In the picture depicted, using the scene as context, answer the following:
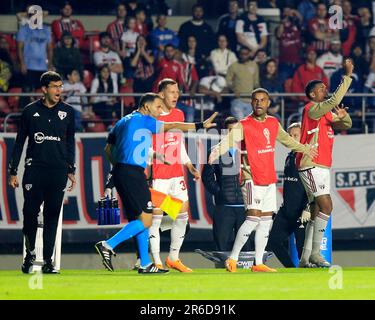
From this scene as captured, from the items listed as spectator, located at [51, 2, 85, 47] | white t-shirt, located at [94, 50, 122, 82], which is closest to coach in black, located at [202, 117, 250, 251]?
white t-shirt, located at [94, 50, 122, 82]

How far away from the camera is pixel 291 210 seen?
16859 millimetres

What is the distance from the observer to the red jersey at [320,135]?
1527cm

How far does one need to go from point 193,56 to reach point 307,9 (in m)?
2.81

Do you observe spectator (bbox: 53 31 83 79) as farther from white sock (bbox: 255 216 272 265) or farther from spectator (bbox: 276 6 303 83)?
white sock (bbox: 255 216 272 265)

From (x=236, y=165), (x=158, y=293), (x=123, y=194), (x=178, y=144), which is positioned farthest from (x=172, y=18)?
(x=158, y=293)

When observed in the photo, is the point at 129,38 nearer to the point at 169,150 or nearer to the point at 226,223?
the point at 226,223

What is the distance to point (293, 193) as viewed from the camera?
55.1 ft

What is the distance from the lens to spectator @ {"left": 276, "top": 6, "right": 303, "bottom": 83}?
22.8 metres

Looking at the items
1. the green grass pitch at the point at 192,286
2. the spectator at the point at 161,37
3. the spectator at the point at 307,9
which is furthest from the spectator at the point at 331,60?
the green grass pitch at the point at 192,286

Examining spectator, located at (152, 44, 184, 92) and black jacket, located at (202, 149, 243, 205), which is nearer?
black jacket, located at (202, 149, 243, 205)

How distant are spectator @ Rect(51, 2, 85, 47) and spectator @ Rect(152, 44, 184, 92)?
5.83ft

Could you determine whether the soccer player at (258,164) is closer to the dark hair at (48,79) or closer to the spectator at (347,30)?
the dark hair at (48,79)

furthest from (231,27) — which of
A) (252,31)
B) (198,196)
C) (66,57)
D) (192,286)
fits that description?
(192,286)
